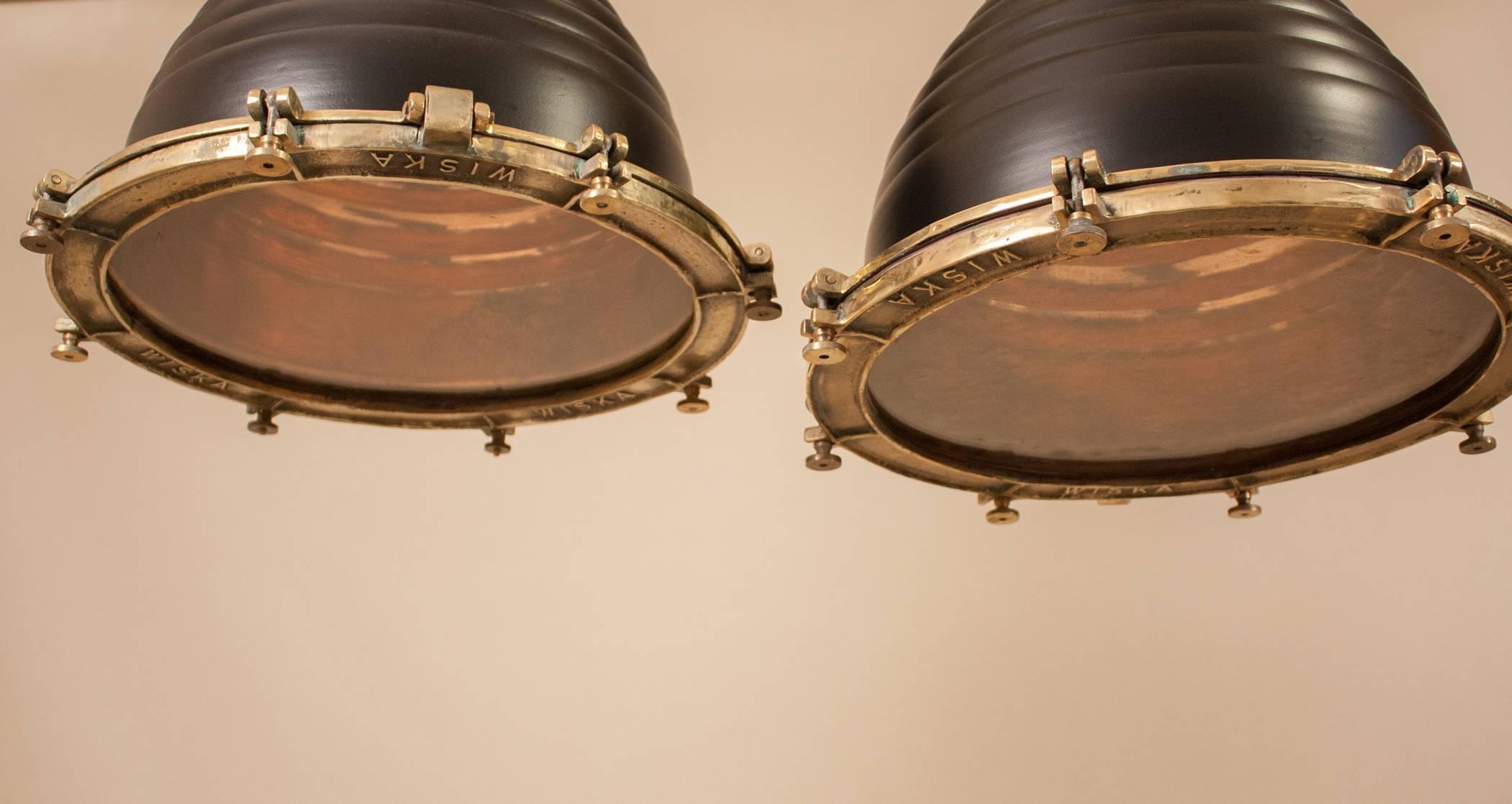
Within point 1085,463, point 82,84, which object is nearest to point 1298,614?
point 1085,463

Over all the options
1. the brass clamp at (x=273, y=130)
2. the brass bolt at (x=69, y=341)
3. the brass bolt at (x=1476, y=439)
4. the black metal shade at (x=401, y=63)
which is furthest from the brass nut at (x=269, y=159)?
the brass bolt at (x=1476, y=439)

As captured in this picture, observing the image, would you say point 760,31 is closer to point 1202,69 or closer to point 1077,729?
point 1077,729

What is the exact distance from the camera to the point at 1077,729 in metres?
4.54

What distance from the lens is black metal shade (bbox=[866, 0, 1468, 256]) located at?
1.93 metres

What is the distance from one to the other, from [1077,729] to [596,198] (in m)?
3.30

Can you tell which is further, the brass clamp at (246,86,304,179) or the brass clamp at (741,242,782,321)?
the brass clamp at (741,242,782,321)

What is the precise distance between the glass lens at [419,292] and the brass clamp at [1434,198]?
1.20m

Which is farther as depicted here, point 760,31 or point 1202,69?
point 760,31

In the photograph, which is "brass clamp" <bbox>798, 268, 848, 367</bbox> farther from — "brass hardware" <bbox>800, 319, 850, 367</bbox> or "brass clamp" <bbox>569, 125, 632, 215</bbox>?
"brass clamp" <bbox>569, 125, 632, 215</bbox>

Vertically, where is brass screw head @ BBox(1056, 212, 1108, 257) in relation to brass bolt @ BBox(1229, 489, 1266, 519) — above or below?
below

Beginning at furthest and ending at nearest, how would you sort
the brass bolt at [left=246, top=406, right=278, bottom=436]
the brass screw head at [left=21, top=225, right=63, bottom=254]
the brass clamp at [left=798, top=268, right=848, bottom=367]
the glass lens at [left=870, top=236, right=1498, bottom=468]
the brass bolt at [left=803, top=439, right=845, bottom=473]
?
the brass bolt at [left=246, top=406, right=278, bottom=436] < the brass bolt at [left=803, top=439, right=845, bottom=473] < the glass lens at [left=870, top=236, right=1498, bottom=468] < the brass clamp at [left=798, top=268, right=848, bottom=367] < the brass screw head at [left=21, top=225, right=63, bottom=254]

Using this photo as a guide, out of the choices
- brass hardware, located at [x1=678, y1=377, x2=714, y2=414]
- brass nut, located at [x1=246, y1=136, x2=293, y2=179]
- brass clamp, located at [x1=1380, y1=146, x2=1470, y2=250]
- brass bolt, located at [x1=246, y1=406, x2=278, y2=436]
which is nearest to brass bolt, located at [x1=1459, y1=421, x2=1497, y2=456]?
brass clamp, located at [x1=1380, y1=146, x2=1470, y2=250]

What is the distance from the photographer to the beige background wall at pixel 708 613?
4500mm

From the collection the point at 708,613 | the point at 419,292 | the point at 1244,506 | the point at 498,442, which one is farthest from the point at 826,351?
the point at 708,613
